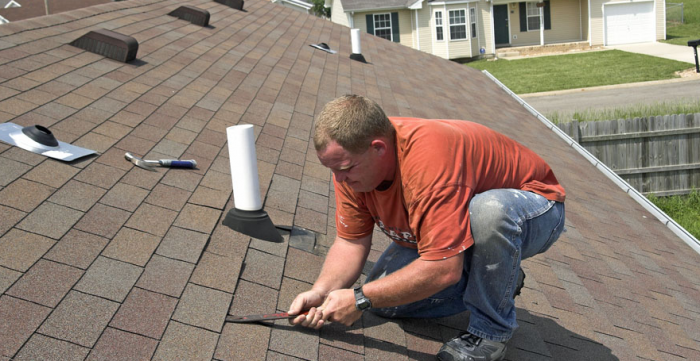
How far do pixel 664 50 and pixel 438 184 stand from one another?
98.8 feet

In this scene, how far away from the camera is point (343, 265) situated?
3.02 m

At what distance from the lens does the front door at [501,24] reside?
108ft

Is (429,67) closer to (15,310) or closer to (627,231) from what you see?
(627,231)

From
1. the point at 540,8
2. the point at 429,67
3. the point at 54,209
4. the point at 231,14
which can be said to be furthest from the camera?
the point at 540,8

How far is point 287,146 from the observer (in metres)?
5.09

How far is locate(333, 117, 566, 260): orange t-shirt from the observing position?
251cm

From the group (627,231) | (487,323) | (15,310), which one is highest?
(15,310)

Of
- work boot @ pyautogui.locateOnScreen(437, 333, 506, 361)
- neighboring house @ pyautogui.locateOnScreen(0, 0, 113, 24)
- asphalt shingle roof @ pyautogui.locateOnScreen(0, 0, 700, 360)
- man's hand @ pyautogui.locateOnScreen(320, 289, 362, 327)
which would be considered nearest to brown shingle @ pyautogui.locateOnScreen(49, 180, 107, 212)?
asphalt shingle roof @ pyautogui.locateOnScreen(0, 0, 700, 360)

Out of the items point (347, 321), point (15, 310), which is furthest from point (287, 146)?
point (15, 310)

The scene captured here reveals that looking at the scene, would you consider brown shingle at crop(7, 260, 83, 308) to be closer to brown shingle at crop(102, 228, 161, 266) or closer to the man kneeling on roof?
brown shingle at crop(102, 228, 161, 266)

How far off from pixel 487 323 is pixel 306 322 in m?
0.79

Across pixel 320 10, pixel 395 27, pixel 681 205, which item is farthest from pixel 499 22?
pixel 681 205

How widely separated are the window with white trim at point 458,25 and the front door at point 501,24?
233cm

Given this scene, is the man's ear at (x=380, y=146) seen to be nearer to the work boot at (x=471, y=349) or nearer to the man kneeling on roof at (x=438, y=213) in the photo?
the man kneeling on roof at (x=438, y=213)
